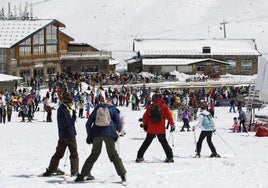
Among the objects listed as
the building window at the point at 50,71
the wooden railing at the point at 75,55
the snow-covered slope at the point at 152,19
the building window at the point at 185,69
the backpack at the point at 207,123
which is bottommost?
the backpack at the point at 207,123

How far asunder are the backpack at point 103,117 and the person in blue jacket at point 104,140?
0.16 feet

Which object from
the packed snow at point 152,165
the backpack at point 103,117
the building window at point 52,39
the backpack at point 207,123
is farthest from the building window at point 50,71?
the backpack at point 103,117

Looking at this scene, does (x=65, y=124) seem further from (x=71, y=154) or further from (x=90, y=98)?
(x=90, y=98)

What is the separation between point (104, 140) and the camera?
9258 millimetres

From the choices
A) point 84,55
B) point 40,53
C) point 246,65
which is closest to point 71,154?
point 40,53

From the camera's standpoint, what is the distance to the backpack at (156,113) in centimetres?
1195

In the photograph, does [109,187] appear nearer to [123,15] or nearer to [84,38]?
[84,38]

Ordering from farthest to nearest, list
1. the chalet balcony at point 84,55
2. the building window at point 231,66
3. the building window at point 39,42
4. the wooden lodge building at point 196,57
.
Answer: the building window at point 231,66, the wooden lodge building at point 196,57, the chalet balcony at point 84,55, the building window at point 39,42

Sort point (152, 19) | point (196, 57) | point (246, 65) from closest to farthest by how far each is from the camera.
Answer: point (196, 57), point (246, 65), point (152, 19)

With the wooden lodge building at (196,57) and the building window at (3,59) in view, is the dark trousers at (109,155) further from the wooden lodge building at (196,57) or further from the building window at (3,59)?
the wooden lodge building at (196,57)

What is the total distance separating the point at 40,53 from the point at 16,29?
338 centimetres

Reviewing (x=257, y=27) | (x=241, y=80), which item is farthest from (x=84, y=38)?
(x=241, y=80)

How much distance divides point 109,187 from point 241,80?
47032 millimetres

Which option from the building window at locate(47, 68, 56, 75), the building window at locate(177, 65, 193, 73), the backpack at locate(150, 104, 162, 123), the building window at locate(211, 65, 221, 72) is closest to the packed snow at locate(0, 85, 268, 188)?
the backpack at locate(150, 104, 162, 123)
